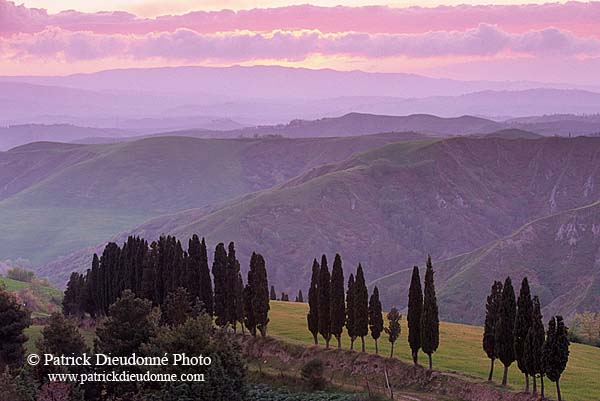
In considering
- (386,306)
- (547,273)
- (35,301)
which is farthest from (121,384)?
(547,273)

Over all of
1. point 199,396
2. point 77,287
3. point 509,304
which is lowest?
point 77,287

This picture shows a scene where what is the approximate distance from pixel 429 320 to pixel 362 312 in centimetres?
699

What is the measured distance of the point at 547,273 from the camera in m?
171

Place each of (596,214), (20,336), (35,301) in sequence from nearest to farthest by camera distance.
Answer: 1. (20,336)
2. (35,301)
3. (596,214)

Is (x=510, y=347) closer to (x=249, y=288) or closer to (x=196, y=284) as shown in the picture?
(x=249, y=288)

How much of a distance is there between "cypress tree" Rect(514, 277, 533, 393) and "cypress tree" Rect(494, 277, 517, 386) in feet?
3.25

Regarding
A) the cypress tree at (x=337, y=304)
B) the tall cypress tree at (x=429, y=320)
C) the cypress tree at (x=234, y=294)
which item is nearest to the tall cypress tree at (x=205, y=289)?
the cypress tree at (x=234, y=294)

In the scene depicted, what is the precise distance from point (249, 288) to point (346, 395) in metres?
18.6

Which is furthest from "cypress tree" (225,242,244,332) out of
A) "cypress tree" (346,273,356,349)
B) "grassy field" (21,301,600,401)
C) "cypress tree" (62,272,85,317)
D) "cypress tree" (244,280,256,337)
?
"cypress tree" (62,272,85,317)

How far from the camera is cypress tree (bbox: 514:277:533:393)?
155 ft

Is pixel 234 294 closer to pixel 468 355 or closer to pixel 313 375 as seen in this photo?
pixel 313 375

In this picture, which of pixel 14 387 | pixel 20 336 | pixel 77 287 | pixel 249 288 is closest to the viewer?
pixel 14 387

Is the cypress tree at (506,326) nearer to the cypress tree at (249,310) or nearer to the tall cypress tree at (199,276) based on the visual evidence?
the cypress tree at (249,310)

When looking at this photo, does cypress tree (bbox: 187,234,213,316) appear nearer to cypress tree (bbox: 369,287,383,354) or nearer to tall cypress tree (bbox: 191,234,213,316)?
tall cypress tree (bbox: 191,234,213,316)
